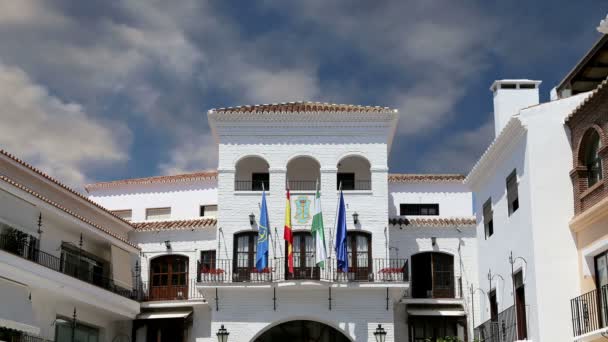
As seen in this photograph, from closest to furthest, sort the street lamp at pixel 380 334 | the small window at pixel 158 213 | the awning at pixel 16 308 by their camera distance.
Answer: the awning at pixel 16 308 < the street lamp at pixel 380 334 < the small window at pixel 158 213

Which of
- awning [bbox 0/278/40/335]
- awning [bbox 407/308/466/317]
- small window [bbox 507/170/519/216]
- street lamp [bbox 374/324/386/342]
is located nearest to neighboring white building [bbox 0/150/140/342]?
awning [bbox 0/278/40/335]

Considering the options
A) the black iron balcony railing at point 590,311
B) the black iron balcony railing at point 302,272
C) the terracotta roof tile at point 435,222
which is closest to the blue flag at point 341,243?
the black iron balcony railing at point 302,272

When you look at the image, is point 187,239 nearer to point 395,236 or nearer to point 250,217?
Answer: point 250,217

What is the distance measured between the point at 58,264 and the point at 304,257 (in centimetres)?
838

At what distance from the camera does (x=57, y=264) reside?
99.3 feet

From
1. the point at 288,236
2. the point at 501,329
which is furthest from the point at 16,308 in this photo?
the point at 501,329

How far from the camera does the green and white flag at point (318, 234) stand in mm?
30094

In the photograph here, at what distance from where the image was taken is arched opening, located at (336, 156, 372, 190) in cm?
3366

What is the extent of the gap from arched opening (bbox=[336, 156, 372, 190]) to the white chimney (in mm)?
7130

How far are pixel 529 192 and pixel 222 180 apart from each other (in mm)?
13280

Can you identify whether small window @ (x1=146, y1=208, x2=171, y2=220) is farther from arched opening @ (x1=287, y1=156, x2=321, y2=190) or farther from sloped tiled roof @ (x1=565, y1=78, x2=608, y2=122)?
sloped tiled roof @ (x1=565, y1=78, x2=608, y2=122)

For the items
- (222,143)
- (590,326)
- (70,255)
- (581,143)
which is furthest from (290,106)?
(590,326)

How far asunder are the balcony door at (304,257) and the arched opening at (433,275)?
3938 mm

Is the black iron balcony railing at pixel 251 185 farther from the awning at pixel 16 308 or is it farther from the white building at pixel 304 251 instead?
Result: the awning at pixel 16 308
